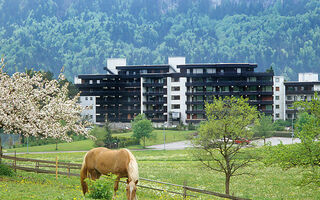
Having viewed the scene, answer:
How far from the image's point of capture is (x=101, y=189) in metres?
22.0

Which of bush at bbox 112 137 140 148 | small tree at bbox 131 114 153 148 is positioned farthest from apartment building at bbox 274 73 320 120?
bush at bbox 112 137 140 148

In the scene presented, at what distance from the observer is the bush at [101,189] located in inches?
869

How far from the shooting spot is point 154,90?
151875 mm

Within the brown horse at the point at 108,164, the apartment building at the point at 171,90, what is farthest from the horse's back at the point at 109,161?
the apartment building at the point at 171,90

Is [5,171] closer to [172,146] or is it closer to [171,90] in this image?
[172,146]

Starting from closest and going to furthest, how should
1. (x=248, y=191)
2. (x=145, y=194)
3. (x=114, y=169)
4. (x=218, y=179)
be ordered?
(x=114, y=169) → (x=145, y=194) → (x=248, y=191) → (x=218, y=179)

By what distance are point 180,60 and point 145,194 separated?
13982 cm

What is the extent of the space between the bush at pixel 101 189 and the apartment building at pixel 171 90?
118522 millimetres

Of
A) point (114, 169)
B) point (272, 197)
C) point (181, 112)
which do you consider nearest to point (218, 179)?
point (272, 197)

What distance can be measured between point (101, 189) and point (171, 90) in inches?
4923

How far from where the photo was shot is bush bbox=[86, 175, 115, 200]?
22.1 m

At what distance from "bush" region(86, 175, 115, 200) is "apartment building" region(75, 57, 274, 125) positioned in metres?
119

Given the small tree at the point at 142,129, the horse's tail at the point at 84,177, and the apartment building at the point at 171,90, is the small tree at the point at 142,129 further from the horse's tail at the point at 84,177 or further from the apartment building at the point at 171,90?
the horse's tail at the point at 84,177

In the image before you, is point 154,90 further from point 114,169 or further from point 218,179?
point 114,169
